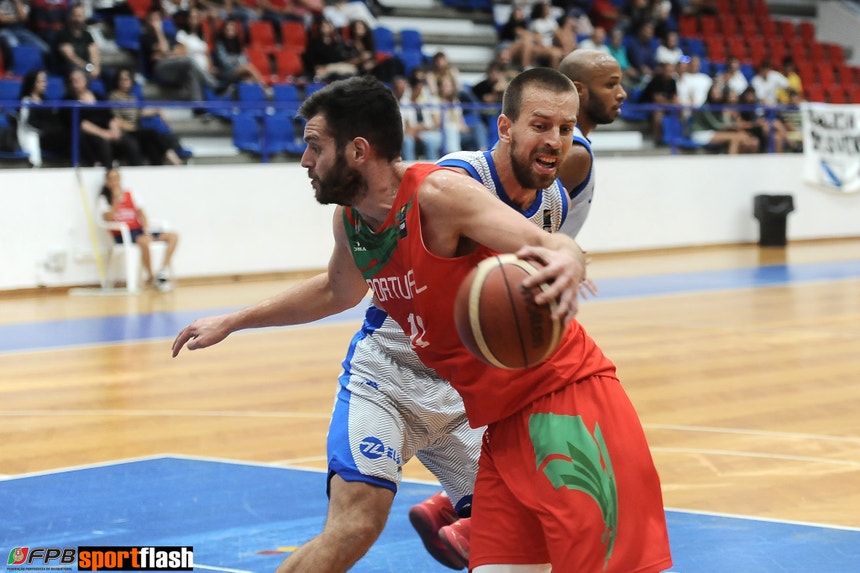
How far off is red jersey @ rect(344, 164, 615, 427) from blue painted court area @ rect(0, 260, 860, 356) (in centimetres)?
797

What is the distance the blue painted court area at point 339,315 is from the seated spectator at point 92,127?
3073mm

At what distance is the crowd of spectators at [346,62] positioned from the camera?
15.4 m

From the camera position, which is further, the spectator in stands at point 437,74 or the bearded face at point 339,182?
the spectator in stands at point 437,74

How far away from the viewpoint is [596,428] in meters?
3.33

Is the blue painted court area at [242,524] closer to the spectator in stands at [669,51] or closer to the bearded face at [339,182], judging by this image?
the bearded face at [339,182]

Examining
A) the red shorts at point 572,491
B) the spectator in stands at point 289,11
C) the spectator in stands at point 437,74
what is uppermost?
the red shorts at point 572,491

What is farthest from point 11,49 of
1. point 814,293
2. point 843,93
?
point 843,93

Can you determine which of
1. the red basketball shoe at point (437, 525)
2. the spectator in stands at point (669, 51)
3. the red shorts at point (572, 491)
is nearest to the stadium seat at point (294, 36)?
the spectator in stands at point (669, 51)

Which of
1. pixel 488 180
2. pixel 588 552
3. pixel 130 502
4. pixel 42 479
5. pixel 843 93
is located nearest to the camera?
pixel 588 552

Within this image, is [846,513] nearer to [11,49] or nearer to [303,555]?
[303,555]

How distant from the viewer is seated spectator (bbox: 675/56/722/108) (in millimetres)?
21656

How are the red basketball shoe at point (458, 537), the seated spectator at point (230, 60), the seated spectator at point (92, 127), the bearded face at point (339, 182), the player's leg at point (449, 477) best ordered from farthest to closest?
the seated spectator at point (230, 60), the seated spectator at point (92, 127), the red basketball shoe at point (458, 537), the player's leg at point (449, 477), the bearded face at point (339, 182)

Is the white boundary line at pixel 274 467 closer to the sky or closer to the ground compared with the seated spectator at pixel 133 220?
closer to the sky

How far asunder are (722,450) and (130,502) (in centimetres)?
309
